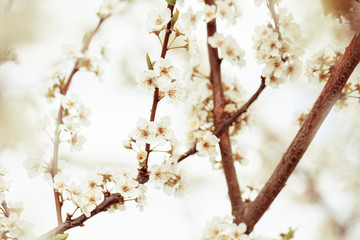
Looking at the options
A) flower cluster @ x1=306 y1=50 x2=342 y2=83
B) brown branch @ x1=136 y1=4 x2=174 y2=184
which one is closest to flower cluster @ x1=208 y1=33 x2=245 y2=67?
flower cluster @ x1=306 y1=50 x2=342 y2=83

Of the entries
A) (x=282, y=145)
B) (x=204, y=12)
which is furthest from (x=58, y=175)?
(x=282, y=145)

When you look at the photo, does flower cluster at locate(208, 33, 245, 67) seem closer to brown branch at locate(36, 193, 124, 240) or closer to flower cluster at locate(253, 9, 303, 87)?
flower cluster at locate(253, 9, 303, 87)

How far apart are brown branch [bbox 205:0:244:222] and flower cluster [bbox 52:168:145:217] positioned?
1.07ft

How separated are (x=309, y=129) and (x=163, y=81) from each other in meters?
0.37

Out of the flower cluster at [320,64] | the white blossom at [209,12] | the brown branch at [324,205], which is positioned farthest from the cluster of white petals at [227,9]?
the brown branch at [324,205]

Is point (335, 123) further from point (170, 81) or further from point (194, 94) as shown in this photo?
point (170, 81)

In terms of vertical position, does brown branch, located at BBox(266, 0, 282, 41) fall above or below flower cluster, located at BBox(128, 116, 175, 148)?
above

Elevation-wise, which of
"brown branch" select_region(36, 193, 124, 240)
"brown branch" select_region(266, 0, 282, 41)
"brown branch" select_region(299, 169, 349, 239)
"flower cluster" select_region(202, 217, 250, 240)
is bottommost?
"flower cluster" select_region(202, 217, 250, 240)

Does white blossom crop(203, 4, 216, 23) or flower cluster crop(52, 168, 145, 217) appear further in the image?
white blossom crop(203, 4, 216, 23)

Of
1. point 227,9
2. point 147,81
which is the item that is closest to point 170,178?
point 147,81

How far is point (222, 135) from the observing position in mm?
1086

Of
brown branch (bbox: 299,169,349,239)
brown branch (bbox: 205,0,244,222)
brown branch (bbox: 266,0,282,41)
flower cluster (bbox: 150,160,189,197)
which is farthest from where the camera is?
brown branch (bbox: 299,169,349,239)

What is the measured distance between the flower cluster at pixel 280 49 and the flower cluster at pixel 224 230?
1.16ft

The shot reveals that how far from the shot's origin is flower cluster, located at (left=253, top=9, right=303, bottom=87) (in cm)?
96
